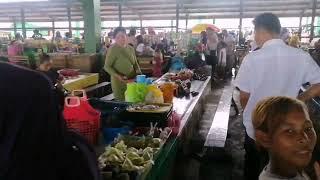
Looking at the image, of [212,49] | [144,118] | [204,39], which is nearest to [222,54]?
[212,49]

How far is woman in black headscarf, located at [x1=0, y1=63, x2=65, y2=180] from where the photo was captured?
1.18 meters

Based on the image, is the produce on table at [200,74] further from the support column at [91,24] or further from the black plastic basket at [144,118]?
the black plastic basket at [144,118]

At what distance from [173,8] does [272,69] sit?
15.3m

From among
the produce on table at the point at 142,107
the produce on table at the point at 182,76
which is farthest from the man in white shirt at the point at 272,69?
the produce on table at the point at 182,76

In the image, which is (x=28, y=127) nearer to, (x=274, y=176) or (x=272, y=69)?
(x=274, y=176)

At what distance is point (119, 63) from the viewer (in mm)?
4977

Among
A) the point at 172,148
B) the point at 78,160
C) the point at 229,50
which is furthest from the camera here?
the point at 229,50

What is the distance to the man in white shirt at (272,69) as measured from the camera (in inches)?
106

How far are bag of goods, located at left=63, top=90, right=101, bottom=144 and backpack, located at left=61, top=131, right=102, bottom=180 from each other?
2.89 feet

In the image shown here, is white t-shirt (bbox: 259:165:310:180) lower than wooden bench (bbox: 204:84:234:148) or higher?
higher

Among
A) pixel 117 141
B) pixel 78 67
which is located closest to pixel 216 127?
pixel 117 141

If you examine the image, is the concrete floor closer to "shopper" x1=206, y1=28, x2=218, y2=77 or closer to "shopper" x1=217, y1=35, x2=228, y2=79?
"shopper" x1=206, y1=28, x2=218, y2=77

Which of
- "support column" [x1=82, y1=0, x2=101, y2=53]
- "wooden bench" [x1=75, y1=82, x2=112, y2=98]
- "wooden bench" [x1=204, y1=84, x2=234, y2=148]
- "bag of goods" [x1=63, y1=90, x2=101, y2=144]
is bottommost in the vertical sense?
"wooden bench" [x1=75, y1=82, x2=112, y2=98]

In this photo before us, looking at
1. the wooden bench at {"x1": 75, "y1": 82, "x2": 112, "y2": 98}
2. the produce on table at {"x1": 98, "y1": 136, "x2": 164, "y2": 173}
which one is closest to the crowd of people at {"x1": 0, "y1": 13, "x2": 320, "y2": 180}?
the produce on table at {"x1": 98, "y1": 136, "x2": 164, "y2": 173}
